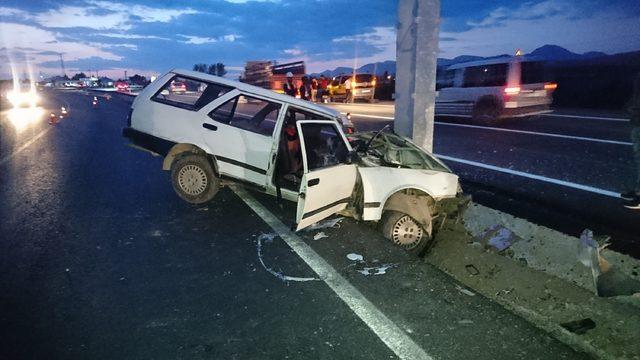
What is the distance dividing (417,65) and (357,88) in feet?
66.9

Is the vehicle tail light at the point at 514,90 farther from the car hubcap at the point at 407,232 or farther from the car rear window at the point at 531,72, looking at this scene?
the car hubcap at the point at 407,232

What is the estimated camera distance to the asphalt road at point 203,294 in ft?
9.29

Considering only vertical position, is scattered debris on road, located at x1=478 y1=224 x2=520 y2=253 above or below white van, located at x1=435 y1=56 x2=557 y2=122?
below

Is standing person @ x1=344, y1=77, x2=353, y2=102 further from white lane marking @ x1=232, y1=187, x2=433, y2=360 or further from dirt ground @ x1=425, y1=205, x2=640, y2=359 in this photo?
white lane marking @ x1=232, y1=187, x2=433, y2=360

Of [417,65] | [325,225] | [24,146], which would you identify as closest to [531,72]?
[417,65]

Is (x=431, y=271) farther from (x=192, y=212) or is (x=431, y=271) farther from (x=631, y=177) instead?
(x=631, y=177)

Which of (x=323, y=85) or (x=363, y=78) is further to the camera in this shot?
(x=323, y=85)

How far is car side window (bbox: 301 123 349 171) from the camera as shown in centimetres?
504

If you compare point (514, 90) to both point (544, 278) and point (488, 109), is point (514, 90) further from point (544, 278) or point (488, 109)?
point (544, 278)

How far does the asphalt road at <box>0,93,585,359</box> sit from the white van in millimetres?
10269

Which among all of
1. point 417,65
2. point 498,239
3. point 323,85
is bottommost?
point 498,239

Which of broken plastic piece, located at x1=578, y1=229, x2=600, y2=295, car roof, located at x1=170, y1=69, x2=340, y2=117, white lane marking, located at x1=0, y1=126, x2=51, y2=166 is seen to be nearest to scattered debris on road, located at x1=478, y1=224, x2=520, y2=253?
broken plastic piece, located at x1=578, y1=229, x2=600, y2=295

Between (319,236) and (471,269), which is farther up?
(319,236)

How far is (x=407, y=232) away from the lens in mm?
4992
